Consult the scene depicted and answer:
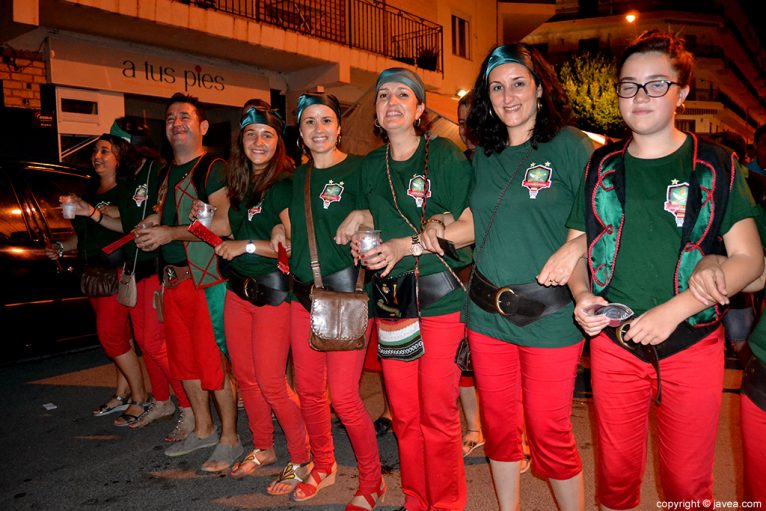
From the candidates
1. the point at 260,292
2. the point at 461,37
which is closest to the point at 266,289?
the point at 260,292

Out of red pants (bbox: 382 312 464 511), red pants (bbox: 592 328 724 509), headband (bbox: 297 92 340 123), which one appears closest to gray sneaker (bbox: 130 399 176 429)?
red pants (bbox: 382 312 464 511)

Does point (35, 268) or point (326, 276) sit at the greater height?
point (326, 276)

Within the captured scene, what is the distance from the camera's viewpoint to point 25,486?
369 cm

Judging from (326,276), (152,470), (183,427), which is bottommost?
(152,470)

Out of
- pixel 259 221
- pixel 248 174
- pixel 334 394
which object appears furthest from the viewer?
pixel 248 174

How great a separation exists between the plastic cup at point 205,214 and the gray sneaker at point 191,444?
161 centimetres

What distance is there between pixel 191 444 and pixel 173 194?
1805mm

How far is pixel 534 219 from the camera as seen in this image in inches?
96.4

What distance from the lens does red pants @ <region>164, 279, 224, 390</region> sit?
12.6 ft

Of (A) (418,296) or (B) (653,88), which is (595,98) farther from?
(B) (653,88)

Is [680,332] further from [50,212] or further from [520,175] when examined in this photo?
[50,212]

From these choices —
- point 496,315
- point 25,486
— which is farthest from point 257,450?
point 496,315

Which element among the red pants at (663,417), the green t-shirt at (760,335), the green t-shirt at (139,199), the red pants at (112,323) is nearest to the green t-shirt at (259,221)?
the green t-shirt at (139,199)

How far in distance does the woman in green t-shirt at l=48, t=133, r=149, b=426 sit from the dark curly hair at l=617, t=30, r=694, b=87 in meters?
3.94
